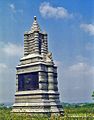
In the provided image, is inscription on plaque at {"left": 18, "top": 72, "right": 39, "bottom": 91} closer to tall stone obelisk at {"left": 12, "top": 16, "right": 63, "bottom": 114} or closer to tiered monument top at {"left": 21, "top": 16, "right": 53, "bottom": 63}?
tall stone obelisk at {"left": 12, "top": 16, "right": 63, "bottom": 114}

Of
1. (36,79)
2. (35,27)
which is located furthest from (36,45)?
(36,79)

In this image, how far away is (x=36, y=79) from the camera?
35.4 m

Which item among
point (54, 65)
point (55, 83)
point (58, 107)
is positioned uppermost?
point (54, 65)

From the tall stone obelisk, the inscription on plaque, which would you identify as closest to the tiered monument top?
the tall stone obelisk

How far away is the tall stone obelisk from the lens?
34844 mm

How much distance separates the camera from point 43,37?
3941 cm

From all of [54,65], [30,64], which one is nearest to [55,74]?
[54,65]

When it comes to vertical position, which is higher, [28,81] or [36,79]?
[36,79]

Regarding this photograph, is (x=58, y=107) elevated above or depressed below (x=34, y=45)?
below

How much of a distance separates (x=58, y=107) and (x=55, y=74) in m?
4.36

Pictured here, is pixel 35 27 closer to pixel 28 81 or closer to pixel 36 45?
pixel 36 45

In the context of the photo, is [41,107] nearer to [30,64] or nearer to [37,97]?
[37,97]

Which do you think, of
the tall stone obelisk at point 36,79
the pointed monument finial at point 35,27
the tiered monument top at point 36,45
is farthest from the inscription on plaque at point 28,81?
the pointed monument finial at point 35,27

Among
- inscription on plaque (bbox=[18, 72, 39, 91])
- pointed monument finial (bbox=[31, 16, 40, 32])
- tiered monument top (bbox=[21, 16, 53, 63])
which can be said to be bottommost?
inscription on plaque (bbox=[18, 72, 39, 91])
